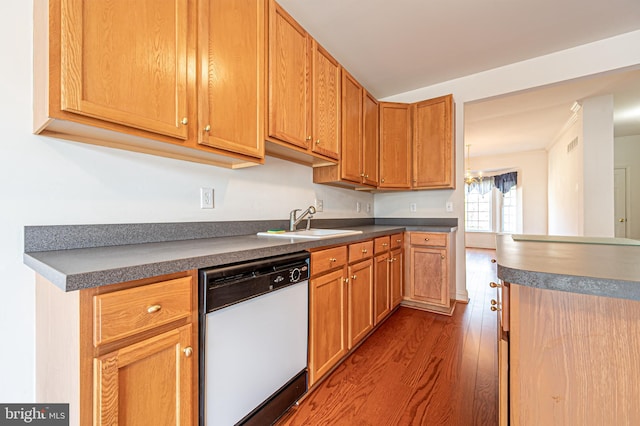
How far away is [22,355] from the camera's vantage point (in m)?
1.01

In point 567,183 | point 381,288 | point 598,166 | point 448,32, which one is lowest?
point 381,288

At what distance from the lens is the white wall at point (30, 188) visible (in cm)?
98

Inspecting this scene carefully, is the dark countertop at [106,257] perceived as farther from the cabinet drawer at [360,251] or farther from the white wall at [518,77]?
the white wall at [518,77]

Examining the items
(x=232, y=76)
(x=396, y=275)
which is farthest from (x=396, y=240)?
(x=232, y=76)

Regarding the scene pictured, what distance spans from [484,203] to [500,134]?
9.45ft

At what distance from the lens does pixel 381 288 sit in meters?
2.35

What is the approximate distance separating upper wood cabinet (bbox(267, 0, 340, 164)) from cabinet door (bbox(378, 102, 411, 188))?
3.25 feet

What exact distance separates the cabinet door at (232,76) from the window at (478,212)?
313 inches

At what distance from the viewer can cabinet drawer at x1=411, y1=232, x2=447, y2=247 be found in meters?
2.66

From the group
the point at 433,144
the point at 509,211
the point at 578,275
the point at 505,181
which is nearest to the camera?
the point at 578,275

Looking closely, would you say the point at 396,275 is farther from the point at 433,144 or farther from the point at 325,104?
the point at 325,104

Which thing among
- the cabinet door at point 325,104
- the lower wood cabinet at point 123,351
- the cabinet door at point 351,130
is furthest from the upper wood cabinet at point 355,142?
the lower wood cabinet at point 123,351

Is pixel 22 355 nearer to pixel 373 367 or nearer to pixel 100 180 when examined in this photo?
pixel 100 180

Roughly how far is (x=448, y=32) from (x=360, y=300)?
2396mm
